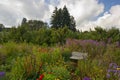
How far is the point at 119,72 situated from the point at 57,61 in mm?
2611

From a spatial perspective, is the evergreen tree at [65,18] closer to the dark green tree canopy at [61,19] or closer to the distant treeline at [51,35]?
the dark green tree canopy at [61,19]

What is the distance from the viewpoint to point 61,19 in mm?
48438

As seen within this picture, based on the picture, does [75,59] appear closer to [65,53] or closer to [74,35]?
[65,53]

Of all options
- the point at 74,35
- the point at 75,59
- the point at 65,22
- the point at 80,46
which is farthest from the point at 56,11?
the point at 75,59

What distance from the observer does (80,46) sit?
11.4 meters

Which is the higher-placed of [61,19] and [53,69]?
[61,19]

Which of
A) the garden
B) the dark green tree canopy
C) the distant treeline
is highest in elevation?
the dark green tree canopy

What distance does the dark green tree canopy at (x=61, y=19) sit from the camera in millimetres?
48219

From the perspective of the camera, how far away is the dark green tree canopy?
48219mm

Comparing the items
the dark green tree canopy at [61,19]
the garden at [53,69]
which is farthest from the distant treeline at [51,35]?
the dark green tree canopy at [61,19]

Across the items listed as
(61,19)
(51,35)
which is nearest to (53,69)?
(51,35)

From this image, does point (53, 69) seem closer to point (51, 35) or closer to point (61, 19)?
point (51, 35)

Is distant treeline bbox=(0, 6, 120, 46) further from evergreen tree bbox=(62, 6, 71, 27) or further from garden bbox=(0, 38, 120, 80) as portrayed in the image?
evergreen tree bbox=(62, 6, 71, 27)

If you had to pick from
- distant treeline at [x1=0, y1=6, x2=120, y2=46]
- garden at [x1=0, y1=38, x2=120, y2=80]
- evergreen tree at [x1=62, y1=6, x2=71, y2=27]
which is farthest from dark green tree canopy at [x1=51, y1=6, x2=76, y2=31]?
garden at [x1=0, y1=38, x2=120, y2=80]
